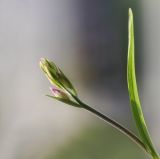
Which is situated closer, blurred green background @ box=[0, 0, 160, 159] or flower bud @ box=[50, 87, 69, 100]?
flower bud @ box=[50, 87, 69, 100]

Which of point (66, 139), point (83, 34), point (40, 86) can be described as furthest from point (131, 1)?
point (66, 139)

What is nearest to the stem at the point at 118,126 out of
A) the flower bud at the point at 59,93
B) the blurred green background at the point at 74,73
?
the flower bud at the point at 59,93

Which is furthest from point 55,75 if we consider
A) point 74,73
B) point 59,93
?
point 74,73

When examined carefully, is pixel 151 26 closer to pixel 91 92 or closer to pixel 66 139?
pixel 91 92

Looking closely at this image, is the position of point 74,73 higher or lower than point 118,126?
lower

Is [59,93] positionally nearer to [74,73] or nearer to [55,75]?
[55,75]

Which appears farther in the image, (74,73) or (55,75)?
(74,73)

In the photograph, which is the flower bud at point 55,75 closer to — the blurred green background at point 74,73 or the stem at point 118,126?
the stem at point 118,126

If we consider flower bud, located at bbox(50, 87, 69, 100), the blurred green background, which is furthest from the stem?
the blurred green background

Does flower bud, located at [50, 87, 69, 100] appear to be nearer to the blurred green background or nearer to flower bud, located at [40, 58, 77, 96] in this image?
flower bud, located at [40, 58, 77, 96]
